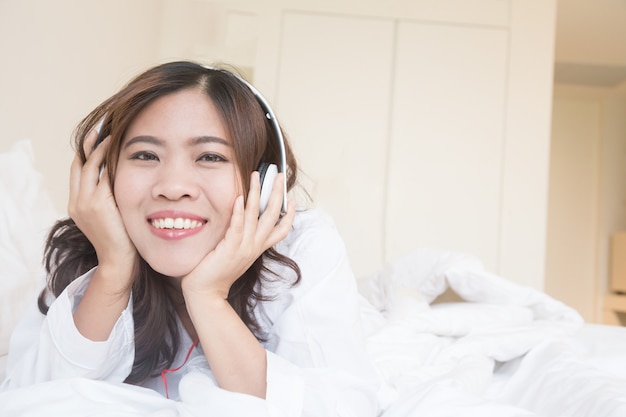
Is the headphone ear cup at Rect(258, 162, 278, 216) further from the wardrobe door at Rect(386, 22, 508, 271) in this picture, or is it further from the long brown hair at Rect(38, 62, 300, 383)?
the wardrobe door at Rect(386, 22, 508, 271)

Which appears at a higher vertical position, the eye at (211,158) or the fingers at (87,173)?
the eye at (211,158)

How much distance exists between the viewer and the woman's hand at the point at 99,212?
91 centimetres

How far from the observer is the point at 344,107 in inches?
138

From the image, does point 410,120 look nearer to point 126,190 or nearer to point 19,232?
point 19,232

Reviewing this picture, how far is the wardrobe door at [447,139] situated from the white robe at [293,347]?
98.8 inches

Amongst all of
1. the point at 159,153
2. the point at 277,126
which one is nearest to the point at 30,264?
the point at 159,153

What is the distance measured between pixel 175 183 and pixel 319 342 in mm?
324

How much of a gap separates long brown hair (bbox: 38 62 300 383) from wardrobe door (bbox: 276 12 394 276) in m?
2.34

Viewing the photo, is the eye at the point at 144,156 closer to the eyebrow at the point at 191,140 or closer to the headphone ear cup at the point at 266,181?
the eyebrow at the point at 191,140

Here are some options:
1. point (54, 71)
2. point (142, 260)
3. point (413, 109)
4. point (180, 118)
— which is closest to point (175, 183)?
point (180, 118)

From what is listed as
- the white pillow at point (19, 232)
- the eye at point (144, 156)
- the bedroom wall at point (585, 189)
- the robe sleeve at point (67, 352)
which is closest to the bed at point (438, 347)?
the white pillow at point (19, 232)

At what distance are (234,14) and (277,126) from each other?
270 centimetres

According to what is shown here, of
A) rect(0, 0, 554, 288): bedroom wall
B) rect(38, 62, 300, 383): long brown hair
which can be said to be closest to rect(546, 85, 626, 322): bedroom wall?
rect(0, 0, 554, 288): bedroom wall

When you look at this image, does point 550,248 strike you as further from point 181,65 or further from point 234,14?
point 181,65
